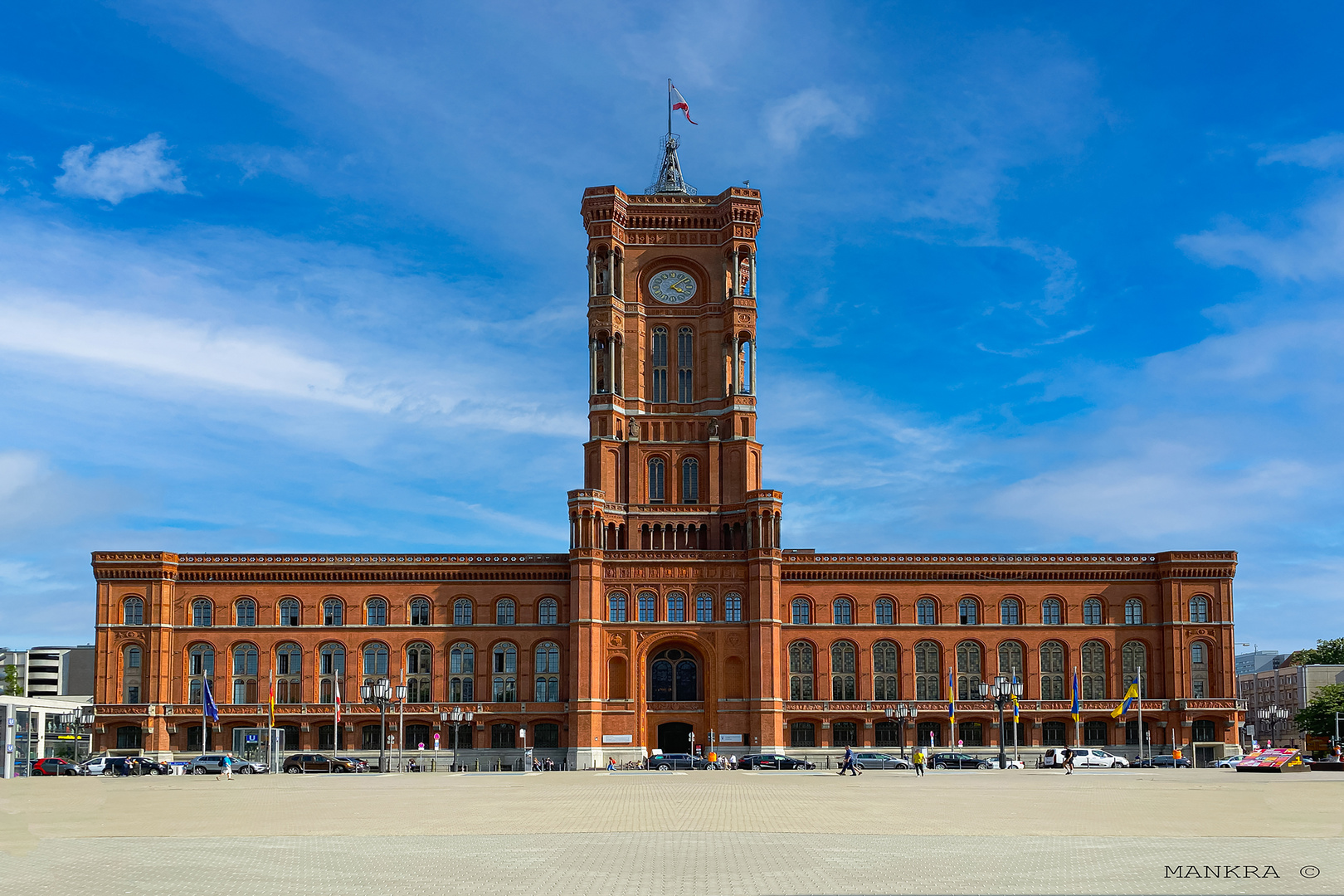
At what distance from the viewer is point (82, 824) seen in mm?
34875

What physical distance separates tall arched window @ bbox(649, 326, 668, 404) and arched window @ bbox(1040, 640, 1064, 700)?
35.2 meters

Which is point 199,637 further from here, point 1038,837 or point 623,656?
point 1038,837

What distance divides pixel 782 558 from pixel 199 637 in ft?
142

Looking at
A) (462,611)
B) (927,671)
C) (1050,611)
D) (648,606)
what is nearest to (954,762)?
(927,671)

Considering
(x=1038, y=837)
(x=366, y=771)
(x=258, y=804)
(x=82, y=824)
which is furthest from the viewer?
(x=366, y=771)

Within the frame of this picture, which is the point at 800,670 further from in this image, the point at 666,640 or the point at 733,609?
the point at 666,640

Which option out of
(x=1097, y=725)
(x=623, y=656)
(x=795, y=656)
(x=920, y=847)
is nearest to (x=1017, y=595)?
(x=1097, y=725)

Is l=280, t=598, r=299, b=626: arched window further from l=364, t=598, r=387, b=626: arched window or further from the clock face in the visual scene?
the clock face

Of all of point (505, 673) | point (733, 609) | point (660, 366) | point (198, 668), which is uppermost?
point (660, 366)

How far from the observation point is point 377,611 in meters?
99.2

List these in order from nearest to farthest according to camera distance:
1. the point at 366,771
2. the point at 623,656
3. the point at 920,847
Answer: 1. the point at 920,847
2. the point at 366,771
3. the point at 623,656

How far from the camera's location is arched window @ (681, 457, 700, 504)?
10469 cm

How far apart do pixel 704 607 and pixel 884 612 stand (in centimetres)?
1367

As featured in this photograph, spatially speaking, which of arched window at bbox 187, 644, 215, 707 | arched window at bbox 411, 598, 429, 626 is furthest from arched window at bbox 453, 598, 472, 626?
arched window at bbox 187, 644, 215, 707
